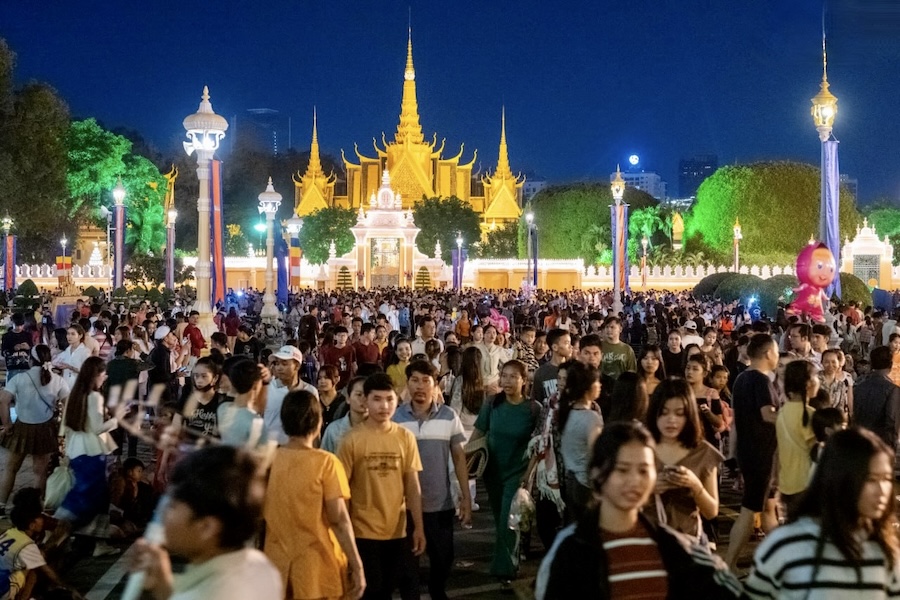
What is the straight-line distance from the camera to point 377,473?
5.22 metres

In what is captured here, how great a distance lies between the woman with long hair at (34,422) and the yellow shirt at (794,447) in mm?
5813

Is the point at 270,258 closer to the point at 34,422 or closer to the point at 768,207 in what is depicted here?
the point at 34,422

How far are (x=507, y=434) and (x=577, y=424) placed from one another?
936 millimetres

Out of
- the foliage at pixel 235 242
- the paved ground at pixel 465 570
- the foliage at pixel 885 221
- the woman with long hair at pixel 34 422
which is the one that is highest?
the foliage at pixel 885 221

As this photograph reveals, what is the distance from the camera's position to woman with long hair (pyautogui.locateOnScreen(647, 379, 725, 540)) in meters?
5.01

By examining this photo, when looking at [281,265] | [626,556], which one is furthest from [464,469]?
[281,265]

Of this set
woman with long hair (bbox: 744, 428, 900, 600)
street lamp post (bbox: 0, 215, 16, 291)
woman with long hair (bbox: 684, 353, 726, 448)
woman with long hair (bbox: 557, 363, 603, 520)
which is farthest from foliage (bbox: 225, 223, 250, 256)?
woman with long hair (bbox: 744, 428, 900, 600)

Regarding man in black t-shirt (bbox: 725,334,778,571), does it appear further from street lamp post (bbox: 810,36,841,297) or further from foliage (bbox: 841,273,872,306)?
foliage (bbox: 841,273,872,306)

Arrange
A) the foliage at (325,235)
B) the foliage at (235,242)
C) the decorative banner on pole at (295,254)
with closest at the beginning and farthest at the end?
the decorative banner on pole at (295,254) → the foliage at (325,235) → the foliage at (235,242)

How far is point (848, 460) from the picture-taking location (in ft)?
10.4

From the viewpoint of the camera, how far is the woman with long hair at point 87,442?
733 cm

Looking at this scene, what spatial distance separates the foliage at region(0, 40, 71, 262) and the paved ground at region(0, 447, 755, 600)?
32.1 metres

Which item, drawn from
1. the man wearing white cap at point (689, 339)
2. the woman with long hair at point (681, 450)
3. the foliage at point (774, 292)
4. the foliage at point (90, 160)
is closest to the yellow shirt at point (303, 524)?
the woman with long hair at point (681, 450)

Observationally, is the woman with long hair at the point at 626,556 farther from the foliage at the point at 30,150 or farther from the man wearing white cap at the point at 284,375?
the foliage at the point at 30,150
